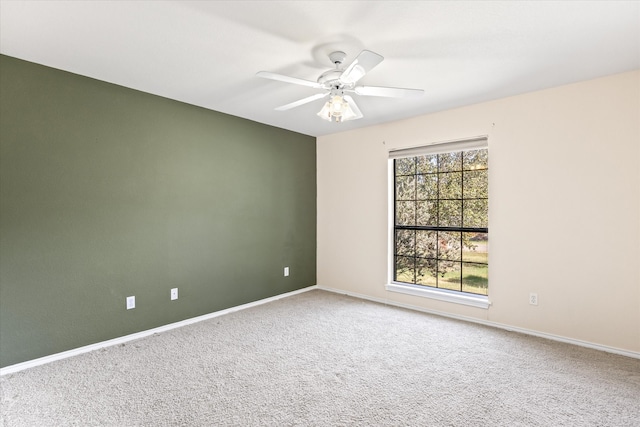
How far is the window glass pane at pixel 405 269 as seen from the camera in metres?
4.25

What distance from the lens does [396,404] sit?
2.07 meters

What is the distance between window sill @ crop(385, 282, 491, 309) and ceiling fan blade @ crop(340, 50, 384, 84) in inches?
106

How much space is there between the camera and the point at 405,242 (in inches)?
169

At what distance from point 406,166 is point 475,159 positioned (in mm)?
826

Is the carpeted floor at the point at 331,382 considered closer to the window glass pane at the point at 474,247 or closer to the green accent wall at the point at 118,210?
the green accent wall at the point at 118,210

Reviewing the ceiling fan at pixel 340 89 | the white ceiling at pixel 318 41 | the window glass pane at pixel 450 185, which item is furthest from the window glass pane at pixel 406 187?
the ceiling fan at pixel 340 89

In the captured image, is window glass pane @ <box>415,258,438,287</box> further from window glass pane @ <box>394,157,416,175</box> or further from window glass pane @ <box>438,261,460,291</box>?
window glass pane @ <box>394,157,416,175</box>

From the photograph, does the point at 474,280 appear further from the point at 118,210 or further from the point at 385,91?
the point at 118,210

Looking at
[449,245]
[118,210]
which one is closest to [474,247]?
[449,245]

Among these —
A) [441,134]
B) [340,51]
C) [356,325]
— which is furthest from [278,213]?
[340,51]

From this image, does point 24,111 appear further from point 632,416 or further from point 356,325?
point 632,416

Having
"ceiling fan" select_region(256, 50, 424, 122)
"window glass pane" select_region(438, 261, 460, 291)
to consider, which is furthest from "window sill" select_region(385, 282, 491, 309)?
Result: "ceiling fan" select_region(256, 50, 424, 122)

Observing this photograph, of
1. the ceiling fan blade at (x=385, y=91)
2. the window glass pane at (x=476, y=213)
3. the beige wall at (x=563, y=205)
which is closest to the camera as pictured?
the ceiling fan blade at (x=385, y=91)

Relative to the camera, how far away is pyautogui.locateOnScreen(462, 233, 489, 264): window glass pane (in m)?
3.78
